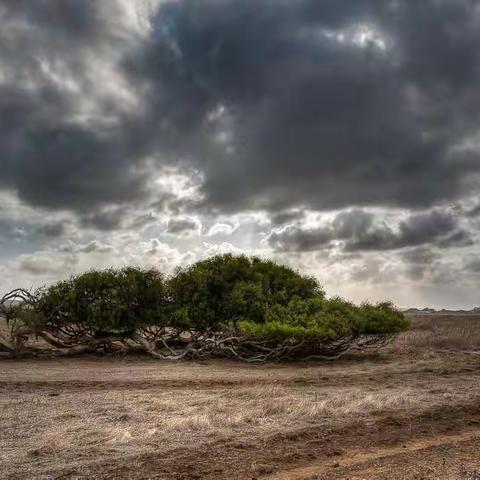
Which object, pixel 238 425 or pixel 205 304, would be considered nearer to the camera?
pixel 238 425

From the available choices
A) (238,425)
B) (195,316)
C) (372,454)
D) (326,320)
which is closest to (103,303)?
(195,316)

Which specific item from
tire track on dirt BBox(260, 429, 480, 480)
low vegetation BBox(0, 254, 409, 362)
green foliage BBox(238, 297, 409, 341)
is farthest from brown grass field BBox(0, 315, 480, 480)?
low vegetation BBox(0, 254, 409, 362)

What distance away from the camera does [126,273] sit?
22.9 m

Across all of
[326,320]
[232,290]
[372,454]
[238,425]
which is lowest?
[372,454]

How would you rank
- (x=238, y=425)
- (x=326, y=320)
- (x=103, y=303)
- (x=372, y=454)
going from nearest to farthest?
(x=372, y=454) → (x=238, y=425) → (x=326, y=320) → (x=103, y=303)

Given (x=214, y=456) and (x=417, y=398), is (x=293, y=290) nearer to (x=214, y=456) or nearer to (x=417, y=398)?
(x=417, y=398)

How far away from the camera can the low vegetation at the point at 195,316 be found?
20.9m

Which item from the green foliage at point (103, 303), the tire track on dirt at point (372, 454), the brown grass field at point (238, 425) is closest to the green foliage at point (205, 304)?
the green foliage at point (103, 303)

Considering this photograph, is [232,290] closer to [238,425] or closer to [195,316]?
[195,316]

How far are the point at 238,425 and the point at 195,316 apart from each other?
1378 centimetres

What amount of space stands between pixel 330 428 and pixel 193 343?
13516 millimetres

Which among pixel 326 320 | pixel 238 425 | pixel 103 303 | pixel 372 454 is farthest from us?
pixel 103 303

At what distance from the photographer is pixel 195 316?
22.6 meters

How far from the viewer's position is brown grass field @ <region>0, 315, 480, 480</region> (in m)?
6.80
